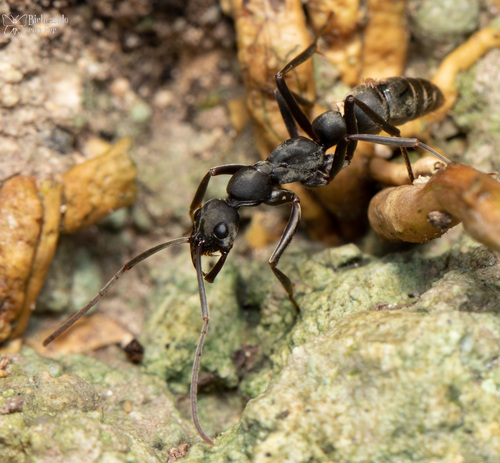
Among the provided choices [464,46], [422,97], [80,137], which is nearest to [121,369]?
[80,137]

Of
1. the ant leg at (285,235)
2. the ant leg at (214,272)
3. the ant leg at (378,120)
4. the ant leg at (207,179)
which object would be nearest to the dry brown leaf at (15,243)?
the ant leg at (207,179)

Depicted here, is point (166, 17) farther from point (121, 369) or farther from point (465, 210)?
point (465, 210)

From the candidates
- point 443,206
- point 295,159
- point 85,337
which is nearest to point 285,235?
point 295,159

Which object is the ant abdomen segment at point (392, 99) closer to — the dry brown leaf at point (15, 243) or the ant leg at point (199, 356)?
the ant leg at point (199, 356)

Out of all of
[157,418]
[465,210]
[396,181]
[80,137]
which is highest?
[80,137]

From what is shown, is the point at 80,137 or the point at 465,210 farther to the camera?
the point at 80,137

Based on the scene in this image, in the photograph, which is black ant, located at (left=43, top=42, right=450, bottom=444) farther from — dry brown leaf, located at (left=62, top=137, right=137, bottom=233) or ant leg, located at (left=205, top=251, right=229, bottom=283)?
dry brown leaf, located at (left=62, top=137, right=137, bottom=233)

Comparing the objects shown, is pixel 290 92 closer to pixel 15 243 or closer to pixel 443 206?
pixel 443 206
